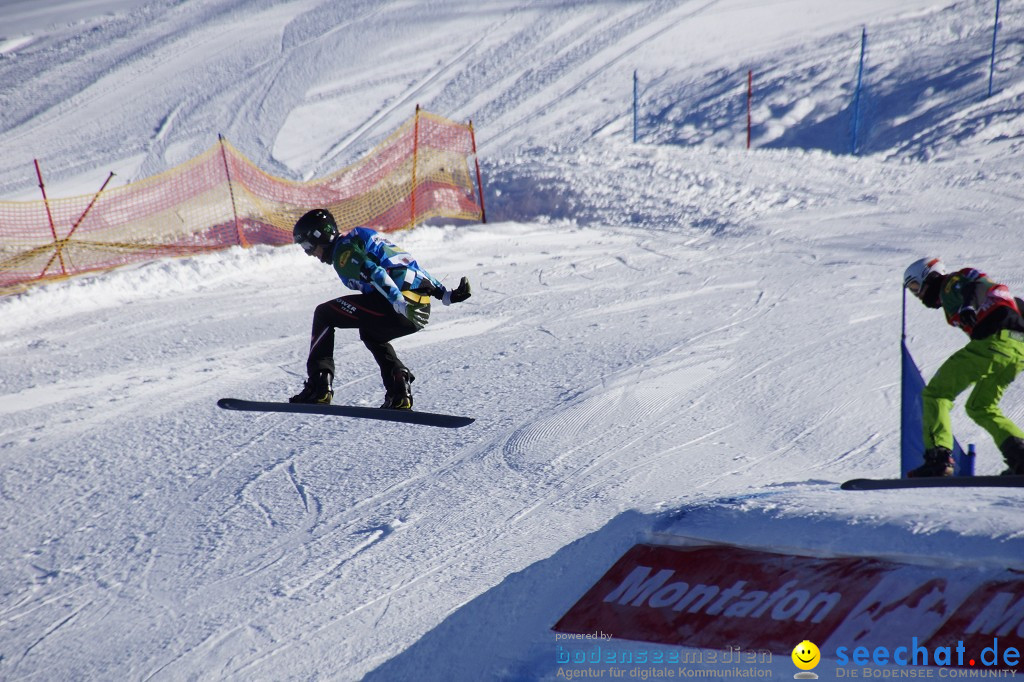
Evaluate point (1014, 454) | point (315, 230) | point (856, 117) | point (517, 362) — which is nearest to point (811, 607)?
point (1014, 454)

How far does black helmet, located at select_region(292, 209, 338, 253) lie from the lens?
233 inches

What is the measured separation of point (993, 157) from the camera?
50.8 feet

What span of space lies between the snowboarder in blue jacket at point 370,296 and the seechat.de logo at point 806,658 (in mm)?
2930

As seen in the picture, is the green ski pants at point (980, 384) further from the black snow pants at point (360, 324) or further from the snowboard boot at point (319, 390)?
the snowboard boot at point (319, 390)

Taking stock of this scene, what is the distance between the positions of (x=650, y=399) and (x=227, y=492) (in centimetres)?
381

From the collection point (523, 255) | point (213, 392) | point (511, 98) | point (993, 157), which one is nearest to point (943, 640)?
point (213, 392)

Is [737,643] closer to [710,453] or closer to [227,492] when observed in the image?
[710,453]

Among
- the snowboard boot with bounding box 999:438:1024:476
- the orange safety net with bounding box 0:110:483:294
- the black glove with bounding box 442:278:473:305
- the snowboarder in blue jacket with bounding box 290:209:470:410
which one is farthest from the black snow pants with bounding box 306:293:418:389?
the orange safety net with bounding box 0:110:483:294

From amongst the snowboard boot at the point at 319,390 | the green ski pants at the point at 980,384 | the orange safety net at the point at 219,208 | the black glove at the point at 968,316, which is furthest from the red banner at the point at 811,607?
the orange safety net at the point at 219,208

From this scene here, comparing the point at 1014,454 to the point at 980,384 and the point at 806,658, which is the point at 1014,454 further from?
the point at 806,658

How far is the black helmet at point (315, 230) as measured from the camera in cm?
591

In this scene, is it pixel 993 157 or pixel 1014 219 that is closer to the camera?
pixel 1014 219

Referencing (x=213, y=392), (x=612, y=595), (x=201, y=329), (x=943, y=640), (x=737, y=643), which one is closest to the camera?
(x=943, y=640)

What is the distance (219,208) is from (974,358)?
1186cm
